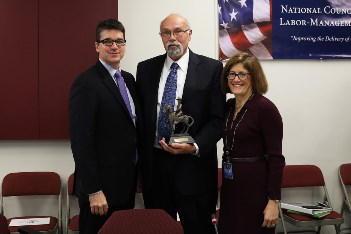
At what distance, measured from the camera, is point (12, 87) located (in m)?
3.61

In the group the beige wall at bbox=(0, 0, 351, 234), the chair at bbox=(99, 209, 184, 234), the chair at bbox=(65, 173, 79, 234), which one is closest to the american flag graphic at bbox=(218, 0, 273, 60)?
the beige wall at bbox=(0, 0, 351, 234)

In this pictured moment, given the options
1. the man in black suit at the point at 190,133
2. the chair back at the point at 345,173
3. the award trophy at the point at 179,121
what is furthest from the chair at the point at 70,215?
the chair back at the point at 345,173

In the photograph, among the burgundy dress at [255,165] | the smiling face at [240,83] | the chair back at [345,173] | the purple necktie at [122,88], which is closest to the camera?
the burgundy dress at [255,165]

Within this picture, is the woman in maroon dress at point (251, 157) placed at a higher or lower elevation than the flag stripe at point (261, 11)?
lower

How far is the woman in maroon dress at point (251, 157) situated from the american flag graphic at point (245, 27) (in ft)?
5.53

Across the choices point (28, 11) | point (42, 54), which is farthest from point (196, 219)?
point (28, 11)

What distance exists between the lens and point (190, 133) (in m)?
2.57

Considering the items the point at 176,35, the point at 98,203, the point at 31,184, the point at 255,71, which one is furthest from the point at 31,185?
the point at 255,71

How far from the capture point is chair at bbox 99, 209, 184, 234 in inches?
62.5

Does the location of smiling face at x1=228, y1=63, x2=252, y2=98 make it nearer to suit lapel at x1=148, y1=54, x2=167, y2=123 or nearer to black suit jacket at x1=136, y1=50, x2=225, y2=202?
black suit jacket at x1=136, y1=50, x2=225, y2=202

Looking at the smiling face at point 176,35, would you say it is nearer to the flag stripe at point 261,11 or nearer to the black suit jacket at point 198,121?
the black suit jacket at point 198,121

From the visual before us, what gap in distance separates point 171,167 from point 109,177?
43 centimetres

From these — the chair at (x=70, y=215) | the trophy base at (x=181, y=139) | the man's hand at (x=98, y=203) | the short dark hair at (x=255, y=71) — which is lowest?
the chair at (x=70, y=215)

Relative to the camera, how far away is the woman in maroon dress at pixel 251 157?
2303 mm
